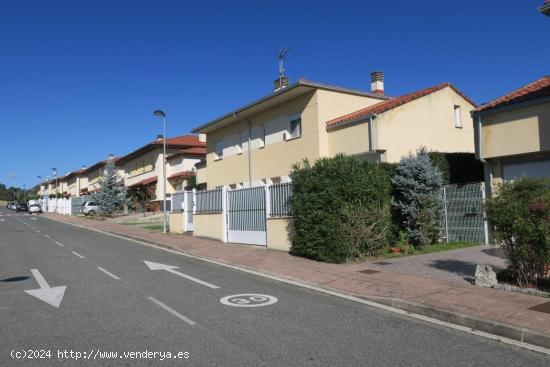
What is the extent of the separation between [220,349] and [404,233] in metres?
9.93

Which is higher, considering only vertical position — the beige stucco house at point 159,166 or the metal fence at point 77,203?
the beige stucco house at point 159,166

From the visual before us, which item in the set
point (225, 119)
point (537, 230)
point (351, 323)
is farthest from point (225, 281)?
point (225, 119)

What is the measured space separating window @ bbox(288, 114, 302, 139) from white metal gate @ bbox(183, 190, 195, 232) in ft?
18.0

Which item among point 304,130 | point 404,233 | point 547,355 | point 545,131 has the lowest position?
point 547,355

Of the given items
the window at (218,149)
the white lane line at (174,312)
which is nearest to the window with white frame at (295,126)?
the window at (218,149)

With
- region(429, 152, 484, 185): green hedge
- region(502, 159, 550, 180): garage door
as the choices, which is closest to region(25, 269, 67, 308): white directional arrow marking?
region(429, 152, 484, 185): green hedge

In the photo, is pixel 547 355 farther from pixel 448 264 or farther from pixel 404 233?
pixel 404 233

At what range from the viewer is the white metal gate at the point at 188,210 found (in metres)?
23.2

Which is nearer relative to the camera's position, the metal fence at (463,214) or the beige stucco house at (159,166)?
the metal fence at (463,214)

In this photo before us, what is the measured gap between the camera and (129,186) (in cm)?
5103

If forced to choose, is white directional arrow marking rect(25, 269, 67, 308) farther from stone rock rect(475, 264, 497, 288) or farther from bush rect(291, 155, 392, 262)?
stone rock rect(475, 264, 497, 288)

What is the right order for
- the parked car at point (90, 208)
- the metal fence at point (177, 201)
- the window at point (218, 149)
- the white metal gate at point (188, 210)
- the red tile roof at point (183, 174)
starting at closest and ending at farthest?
the white metal gate at point (188, 210)
the metal fence at point (177, 201)
the window at point (218, 149)
the red tile roof at point (183, 174)
the parked car at point (90, 208)

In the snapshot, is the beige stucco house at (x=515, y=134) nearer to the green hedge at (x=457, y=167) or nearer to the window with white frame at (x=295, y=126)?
the green hedge at (x=457, y=167)

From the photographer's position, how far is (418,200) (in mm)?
14312
